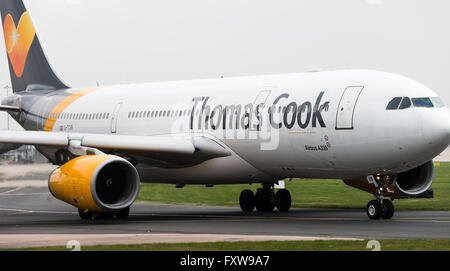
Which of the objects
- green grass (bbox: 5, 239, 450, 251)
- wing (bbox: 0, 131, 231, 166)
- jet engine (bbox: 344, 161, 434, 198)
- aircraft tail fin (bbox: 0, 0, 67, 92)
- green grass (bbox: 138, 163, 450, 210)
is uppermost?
aircraft tail fin (bbox: 0, 0, 67, 92)

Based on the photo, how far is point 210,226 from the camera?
825 inches

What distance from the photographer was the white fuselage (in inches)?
830

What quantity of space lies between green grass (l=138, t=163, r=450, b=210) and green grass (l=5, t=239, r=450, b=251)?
12.7 meters

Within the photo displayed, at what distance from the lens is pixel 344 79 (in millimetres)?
22719

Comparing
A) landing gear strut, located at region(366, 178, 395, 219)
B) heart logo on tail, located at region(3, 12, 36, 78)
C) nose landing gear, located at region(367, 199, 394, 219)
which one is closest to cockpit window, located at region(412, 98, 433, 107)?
landing gear strut, located at region(366, 178, 395, 219)

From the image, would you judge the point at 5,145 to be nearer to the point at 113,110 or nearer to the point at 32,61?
the point at 113,110

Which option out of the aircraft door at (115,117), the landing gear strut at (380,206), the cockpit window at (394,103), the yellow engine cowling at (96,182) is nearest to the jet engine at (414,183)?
the landing gear strut at (380,206)

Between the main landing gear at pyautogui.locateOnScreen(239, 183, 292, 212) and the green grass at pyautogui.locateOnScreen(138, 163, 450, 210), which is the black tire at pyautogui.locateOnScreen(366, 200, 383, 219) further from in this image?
the green grass at pyautogui.locateOnScreen(138, 163, 450, 210)

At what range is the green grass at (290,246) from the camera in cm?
1463

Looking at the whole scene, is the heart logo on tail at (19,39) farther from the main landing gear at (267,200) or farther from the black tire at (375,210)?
the black tire at (375,210)

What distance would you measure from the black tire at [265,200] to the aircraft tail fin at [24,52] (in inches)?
380
